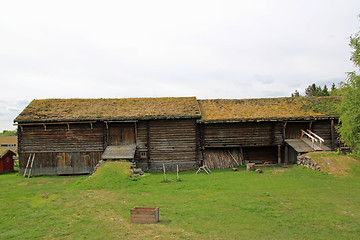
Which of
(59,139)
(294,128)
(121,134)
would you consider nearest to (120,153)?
(121,134)

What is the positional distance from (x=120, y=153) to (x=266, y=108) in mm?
15977

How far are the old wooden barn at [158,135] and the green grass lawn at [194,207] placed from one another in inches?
219

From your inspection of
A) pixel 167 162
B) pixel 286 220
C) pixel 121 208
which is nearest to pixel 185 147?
pixel 167 162

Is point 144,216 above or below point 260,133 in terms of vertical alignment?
below

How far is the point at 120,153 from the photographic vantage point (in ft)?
78.2

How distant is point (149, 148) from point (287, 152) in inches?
546

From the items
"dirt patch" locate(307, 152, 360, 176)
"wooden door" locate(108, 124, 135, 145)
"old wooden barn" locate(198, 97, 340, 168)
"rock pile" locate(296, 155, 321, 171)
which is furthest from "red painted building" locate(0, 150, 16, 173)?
"dirt patch" locate(307, 152, 360, 176)

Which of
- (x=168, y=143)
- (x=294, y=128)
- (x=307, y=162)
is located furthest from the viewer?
(x=294, y=128)

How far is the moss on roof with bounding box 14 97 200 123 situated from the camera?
83.2 feet

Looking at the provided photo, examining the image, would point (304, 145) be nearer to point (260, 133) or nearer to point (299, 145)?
→ point (299, 145)

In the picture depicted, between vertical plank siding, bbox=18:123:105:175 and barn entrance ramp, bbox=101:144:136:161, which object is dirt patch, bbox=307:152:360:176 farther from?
vertical plank siding, bbox=18:123:105:175

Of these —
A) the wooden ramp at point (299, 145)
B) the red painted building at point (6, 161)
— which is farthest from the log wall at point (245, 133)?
the red painted building at point (6, 161)

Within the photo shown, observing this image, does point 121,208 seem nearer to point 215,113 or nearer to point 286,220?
point 286,220

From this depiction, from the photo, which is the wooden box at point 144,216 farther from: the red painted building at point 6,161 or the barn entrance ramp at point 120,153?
the red painted building at point 6,161
